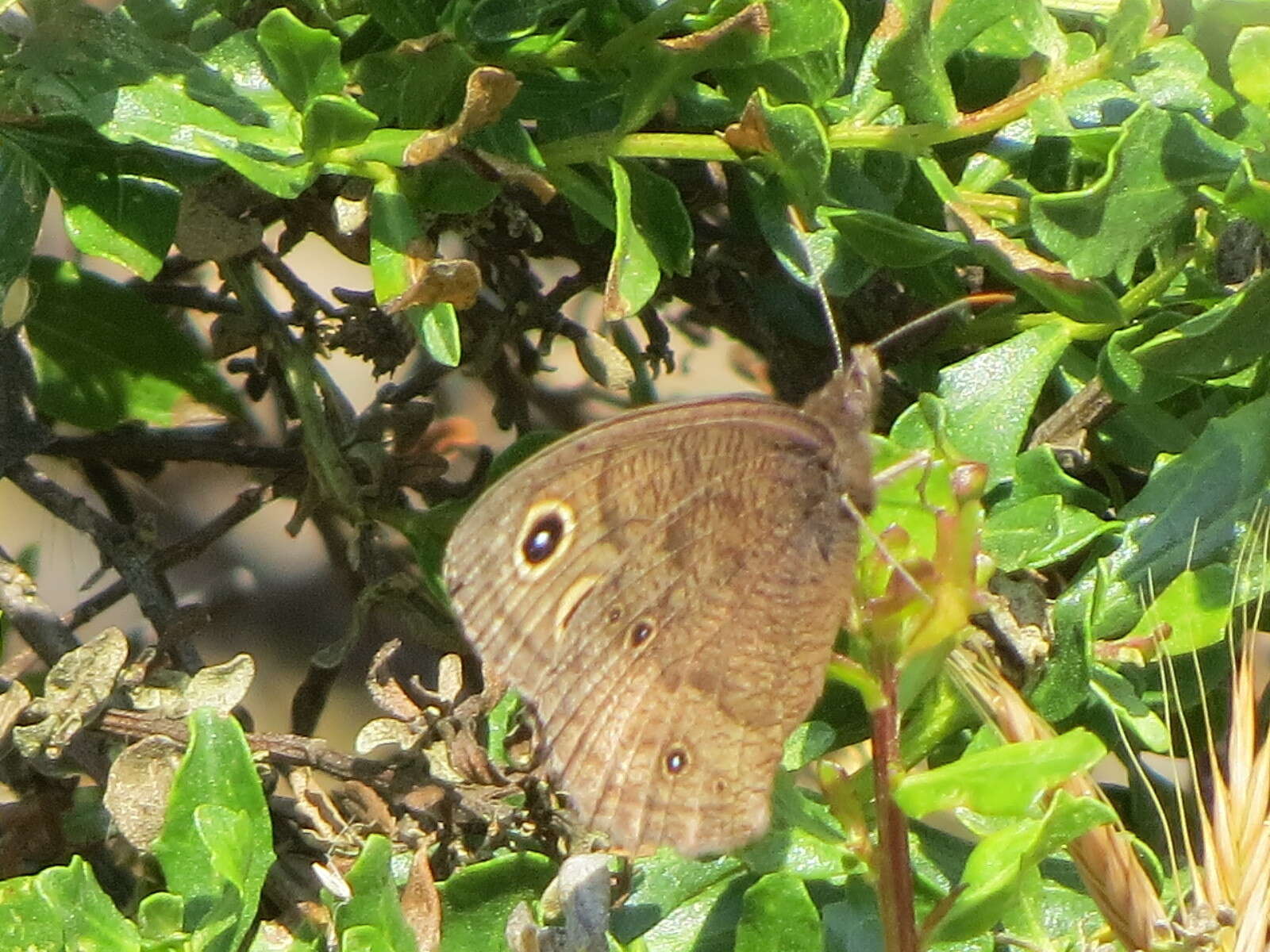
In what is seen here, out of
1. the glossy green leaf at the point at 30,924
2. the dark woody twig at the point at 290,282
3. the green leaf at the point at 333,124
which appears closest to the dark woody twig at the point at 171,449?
the dark woody twig at the point at 290,282

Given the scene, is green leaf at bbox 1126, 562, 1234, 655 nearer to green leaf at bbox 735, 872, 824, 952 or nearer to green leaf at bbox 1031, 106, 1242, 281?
green leaf at bbox 1031, 106, 1242, 281

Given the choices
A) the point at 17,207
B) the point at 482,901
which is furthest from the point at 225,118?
the point at 482,901

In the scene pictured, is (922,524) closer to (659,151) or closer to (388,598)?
(659,151)

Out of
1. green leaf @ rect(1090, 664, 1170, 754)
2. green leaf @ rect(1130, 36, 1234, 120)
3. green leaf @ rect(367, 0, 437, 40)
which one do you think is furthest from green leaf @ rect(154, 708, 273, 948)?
green leaf @ rect(1130, 36, 1234, 120)

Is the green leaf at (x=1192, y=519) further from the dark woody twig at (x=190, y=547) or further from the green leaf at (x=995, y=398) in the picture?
the dark woody twig at (x=190, y=547)

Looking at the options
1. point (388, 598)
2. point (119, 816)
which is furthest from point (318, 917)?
point (388, 598)
